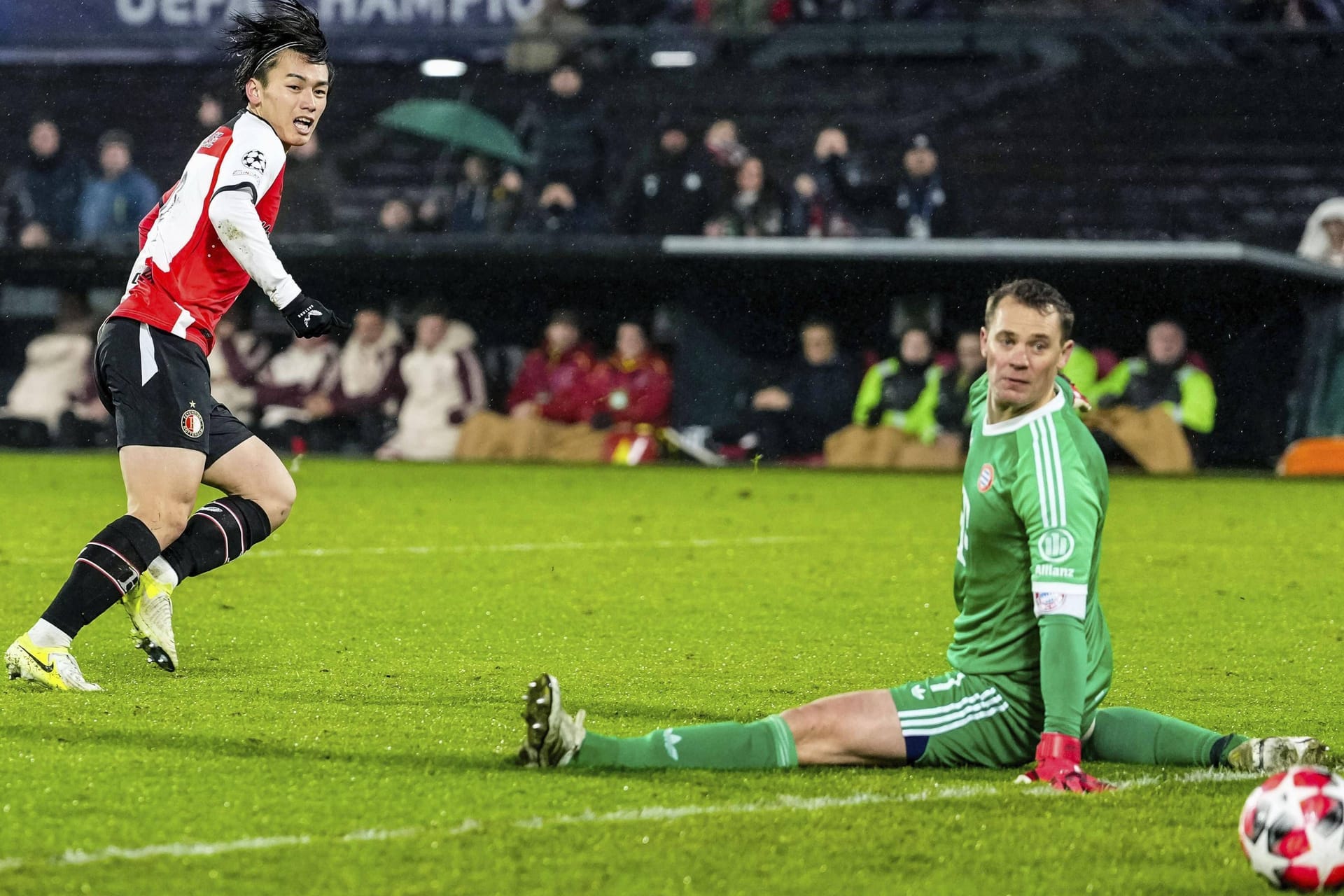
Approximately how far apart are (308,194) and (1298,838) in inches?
694

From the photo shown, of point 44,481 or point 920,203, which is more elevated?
point 920,203

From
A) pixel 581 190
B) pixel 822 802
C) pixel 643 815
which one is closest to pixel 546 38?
pixel 581 190

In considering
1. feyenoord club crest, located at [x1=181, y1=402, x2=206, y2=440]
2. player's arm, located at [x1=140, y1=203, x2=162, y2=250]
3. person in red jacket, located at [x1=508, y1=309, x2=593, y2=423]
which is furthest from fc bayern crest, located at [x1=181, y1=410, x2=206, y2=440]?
person in red jacket, located at [x1=508, y1=309, x2=593, y2=423]

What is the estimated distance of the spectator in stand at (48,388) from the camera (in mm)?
19703

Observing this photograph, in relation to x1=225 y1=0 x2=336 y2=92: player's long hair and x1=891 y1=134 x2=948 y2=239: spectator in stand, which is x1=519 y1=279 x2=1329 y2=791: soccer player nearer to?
x1=225 y1=0 x2=336 y2=92: player's long hair

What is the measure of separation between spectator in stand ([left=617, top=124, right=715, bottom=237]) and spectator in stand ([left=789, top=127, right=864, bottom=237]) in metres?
0.95

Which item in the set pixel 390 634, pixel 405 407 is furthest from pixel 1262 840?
pixel 405 407

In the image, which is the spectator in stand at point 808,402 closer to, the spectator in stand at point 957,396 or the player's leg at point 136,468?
the spectator in stand at point 957,396

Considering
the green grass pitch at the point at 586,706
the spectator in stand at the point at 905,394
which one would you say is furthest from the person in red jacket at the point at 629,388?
the green grass pitch at the point at 586,706

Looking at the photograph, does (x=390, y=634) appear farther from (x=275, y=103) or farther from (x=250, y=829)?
(x=250, y=829)

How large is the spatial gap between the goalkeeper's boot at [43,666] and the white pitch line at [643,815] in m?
1.88

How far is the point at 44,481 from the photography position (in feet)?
47.3

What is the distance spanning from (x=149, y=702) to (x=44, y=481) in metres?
10.1

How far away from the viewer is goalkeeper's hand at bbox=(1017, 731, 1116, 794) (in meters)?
3.81
